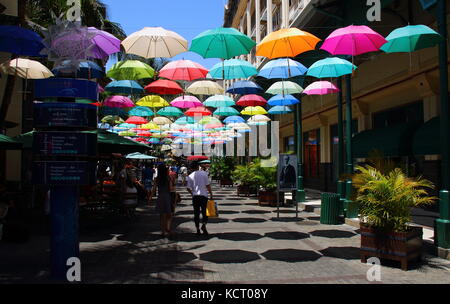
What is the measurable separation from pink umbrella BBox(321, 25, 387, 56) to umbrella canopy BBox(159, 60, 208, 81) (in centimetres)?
476

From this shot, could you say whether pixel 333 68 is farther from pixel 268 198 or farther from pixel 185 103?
pixel 185 103

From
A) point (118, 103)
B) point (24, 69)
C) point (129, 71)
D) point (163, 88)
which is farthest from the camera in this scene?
point (118, 103)

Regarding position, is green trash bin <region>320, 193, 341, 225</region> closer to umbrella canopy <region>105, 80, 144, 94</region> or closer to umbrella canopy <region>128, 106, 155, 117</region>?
umbrella canopy <region>105, 80, 144, 94</region>

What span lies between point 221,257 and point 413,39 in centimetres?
598

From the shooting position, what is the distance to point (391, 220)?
7.08m

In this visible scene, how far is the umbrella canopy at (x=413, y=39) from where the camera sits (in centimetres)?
800

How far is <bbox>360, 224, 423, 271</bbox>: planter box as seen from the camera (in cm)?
687

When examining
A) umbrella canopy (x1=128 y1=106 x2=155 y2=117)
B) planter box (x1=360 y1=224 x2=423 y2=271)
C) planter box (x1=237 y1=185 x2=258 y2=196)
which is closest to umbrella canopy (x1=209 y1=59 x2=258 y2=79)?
planter box (x1=360 y1=224 x2=423 y2=271)

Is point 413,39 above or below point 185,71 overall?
below

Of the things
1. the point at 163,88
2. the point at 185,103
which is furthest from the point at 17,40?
the point at 185,103

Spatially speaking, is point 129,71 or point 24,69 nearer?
point 24,69

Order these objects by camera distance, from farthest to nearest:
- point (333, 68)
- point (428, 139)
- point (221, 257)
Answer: point (333, 68) < point (428, 139) < point (221, 257)

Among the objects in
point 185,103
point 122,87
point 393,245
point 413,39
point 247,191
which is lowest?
point 393,245

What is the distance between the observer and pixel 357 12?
13992 millimetres
